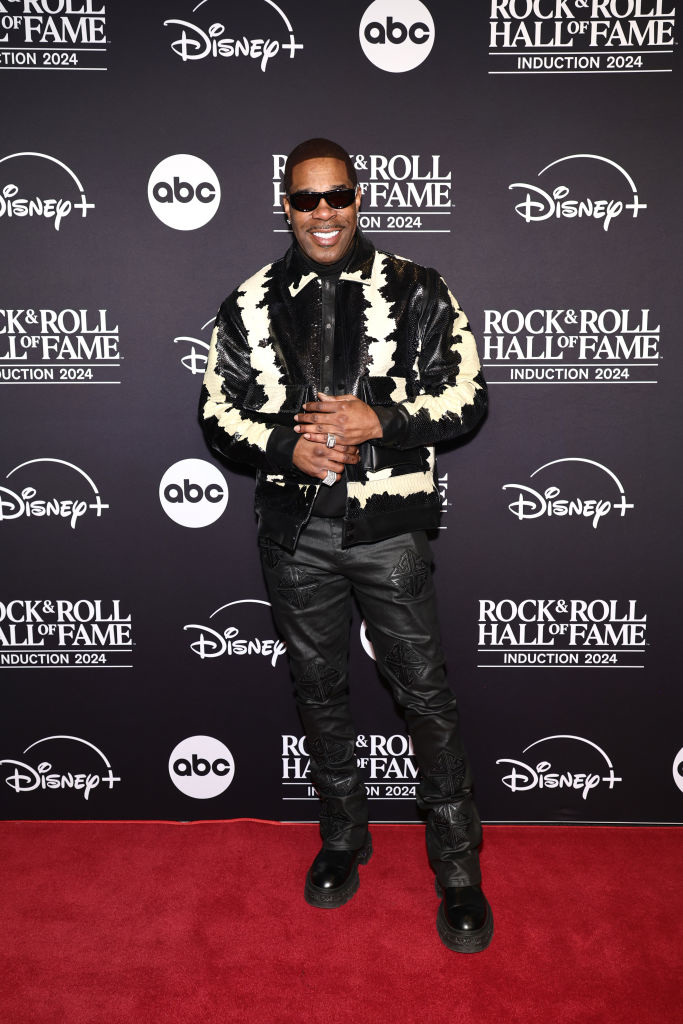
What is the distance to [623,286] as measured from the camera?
2.35 m

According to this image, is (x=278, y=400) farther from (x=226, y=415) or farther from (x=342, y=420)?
(x=342, y=420)

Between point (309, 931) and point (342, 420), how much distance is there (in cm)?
131

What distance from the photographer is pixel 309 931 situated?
2090 millimetres

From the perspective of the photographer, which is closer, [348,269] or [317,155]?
[317,155]

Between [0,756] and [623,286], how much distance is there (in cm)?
243

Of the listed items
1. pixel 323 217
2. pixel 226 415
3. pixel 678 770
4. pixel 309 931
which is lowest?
pixel 309 931

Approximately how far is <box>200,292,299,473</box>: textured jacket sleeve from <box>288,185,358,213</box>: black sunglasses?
0.31 m

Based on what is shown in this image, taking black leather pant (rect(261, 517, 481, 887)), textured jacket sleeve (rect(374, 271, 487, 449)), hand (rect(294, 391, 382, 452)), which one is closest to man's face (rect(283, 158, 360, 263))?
textured jacket sleeve (rect(374, 271, 487, 449))

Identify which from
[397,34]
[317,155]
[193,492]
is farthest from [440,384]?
[397,34]

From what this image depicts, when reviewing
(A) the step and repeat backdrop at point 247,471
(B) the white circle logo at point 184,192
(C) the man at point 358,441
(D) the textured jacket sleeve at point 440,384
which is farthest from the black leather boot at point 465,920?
(B) the white circle logo at point 184,192

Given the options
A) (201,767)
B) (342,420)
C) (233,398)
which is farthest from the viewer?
(201,767)

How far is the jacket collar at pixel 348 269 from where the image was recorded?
2039 mm

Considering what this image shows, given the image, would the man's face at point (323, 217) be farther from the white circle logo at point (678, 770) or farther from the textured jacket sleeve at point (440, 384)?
the white circle logo at point (678, 770)

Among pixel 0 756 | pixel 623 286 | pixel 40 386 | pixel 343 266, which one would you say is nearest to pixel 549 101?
pixel 623 286
